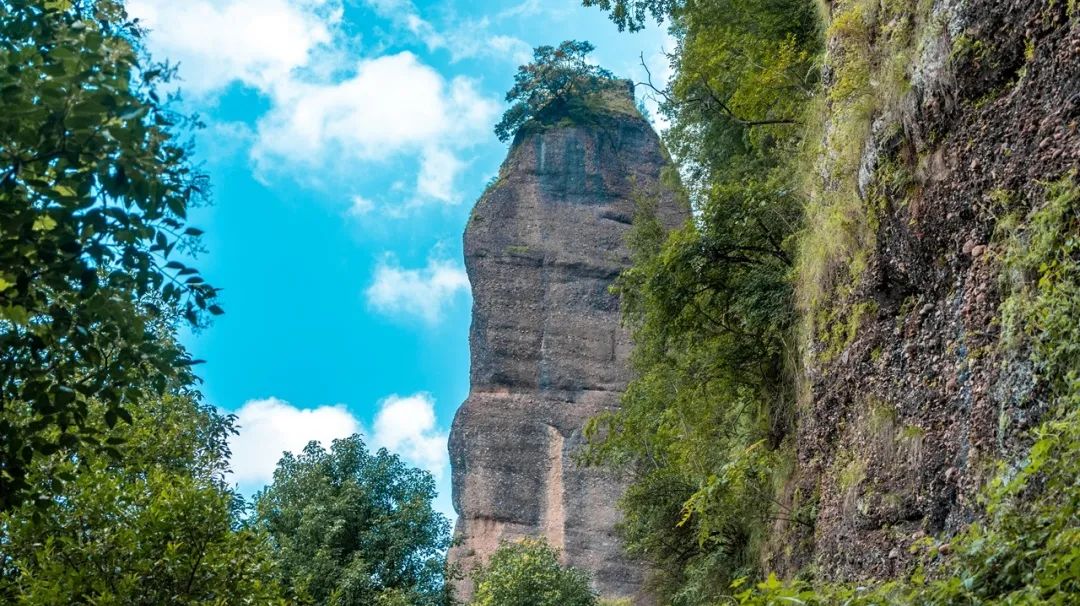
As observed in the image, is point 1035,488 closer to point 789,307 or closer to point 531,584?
point 789,307

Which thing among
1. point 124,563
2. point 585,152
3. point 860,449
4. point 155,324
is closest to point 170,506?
point 124,563

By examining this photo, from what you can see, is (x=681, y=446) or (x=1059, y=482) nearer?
(x=1059, y=482)

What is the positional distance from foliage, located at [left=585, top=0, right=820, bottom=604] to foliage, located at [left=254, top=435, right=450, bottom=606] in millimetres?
5197

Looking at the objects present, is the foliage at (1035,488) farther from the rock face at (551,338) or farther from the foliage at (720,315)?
the rock face at (551,338)

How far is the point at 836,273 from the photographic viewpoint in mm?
10289

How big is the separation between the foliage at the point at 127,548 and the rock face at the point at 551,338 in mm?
25278

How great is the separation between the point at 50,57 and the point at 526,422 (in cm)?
3416

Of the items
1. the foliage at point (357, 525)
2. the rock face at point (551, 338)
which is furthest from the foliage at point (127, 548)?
the rock face at point (551, 338)

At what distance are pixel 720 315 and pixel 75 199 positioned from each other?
10.8 meters

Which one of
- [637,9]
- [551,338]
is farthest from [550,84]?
[637,9]

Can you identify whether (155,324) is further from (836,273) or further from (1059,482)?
(1059,482)

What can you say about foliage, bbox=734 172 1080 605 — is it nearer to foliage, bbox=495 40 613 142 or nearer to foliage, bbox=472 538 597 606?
foliage, bbox=472 538 597 606

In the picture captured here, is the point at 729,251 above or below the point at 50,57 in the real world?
above

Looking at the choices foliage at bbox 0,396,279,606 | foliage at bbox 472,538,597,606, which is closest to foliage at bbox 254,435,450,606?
foliage at bbox 472,538,597,606
